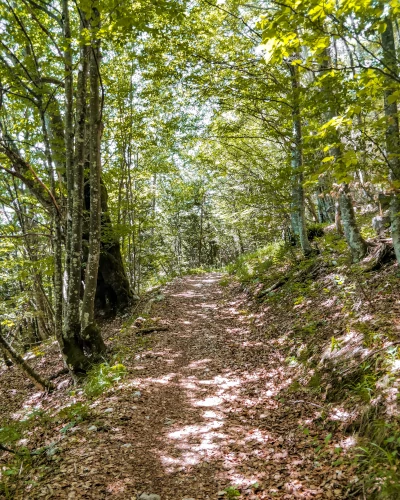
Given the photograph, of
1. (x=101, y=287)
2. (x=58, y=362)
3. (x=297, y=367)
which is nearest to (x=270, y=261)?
(x=101, y=287)

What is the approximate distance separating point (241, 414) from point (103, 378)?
9.37 ft

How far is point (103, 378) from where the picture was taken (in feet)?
20.7

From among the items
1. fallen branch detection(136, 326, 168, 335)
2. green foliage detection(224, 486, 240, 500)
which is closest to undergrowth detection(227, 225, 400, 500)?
green foliage detection(224, 486, 240, 500)

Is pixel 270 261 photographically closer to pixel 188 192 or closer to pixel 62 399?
pixel 62 399

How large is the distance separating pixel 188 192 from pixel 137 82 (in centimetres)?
1149

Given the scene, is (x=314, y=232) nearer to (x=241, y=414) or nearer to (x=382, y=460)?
(x=241, y=414)

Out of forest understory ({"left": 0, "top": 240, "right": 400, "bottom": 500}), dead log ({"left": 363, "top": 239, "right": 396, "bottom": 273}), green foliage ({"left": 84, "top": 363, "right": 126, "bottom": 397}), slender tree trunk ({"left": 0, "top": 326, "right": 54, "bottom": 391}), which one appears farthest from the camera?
slender tree trunk ({"left": 0, "top": 326, "right": 54, "bottom": 391})

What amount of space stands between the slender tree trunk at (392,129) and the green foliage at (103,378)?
217 inches

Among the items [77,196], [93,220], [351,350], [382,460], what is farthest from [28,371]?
[382,460]

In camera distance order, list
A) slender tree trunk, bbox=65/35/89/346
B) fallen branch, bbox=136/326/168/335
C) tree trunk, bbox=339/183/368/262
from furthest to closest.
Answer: fallen branch, bbox=136/326/168/335 < tree trunk, bbox=339/183/368/262 < slender tree trunk, bbox=65/35/89/346

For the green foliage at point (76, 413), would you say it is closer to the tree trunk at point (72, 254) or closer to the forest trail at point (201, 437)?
the forest trail at point (201, 437)

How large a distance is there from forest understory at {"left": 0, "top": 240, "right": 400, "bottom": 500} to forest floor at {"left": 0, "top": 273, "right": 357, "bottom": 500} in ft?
0.06

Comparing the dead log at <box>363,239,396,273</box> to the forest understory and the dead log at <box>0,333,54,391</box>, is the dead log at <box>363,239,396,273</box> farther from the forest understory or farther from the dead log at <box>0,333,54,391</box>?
the dead log at <box>0,333,54,391</box>

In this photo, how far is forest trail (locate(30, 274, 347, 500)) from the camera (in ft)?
11.4
